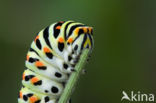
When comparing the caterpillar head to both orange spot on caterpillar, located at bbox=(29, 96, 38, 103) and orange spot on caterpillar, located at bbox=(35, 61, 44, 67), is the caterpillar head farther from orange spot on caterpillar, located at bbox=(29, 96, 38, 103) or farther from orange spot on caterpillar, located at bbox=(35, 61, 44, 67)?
orange spot on caterpillar, located at bbox=(29, 96, 38, 103)

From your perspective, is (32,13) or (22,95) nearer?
(22,95)

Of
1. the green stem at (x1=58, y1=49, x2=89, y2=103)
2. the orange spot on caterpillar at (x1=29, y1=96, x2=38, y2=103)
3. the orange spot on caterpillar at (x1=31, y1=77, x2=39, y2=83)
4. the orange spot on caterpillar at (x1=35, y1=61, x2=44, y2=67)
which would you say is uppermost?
the green stem at (x1=58, y1=49, x2=89, y2=103)

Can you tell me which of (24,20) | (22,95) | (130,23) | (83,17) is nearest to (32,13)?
(24,20)

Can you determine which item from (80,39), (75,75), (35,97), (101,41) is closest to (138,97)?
(101,41)

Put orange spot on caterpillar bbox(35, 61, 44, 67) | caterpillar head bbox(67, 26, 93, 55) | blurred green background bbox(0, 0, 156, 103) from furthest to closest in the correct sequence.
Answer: blurred green background bbox(0, 0, 156, 103)
orange spot on caterpillar bbox(35, 61, 44, 67)
caterpillar head bbox(67, 26, 93, 55)

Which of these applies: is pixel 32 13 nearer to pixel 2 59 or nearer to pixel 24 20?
pixel 24 20

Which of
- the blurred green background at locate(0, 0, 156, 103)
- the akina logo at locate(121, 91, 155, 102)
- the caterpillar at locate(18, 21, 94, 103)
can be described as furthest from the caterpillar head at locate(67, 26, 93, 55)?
the akina logo at locate(121, 91, 155, 102)

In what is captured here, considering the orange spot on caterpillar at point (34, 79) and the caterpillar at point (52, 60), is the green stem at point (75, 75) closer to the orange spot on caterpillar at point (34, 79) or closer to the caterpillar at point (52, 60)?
the caterpillar at point (52, 60)

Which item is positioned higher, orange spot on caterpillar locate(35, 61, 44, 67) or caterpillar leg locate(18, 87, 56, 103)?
orange spot on caterpillar locate(35, 61, 44, 67)
